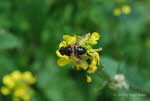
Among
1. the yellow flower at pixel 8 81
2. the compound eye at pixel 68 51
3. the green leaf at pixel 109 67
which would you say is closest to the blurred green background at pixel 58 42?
the yellow flower at pixel 8 81

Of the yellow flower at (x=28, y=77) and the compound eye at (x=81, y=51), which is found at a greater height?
the compound eye at (x=81, y=51)

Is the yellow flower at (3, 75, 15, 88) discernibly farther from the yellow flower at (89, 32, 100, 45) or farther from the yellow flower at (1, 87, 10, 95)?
the yellow flower at (89, 32, 100, 45)

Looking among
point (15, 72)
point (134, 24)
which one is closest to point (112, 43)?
point (134, 24)

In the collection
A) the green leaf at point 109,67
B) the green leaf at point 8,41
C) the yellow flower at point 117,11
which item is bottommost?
the green leaf at point 109,67

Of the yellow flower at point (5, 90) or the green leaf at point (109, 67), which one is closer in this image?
the green leaf at point (109, 67)

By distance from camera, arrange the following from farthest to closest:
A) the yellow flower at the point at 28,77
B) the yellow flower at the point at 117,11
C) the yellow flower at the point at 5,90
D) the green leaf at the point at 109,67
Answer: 1. the yellow flower at the point at 117,11
2. the yellow flower at the point at 28,77
3. the yellow flower at the point at 5,90
4. the green leaf at the point at 109,67

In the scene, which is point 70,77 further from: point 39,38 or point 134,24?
point 134,24

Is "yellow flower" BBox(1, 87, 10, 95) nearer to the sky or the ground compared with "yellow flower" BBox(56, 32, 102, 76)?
nearer to the ground

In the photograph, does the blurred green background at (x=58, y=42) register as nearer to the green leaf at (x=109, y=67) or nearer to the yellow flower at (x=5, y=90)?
the yellow flower at (x=5, y=90)

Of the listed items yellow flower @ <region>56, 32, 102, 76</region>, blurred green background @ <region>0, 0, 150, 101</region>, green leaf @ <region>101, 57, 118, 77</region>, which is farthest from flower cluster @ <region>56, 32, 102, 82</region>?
blurred green background @ <region>0, 0, 150, 101</region>
